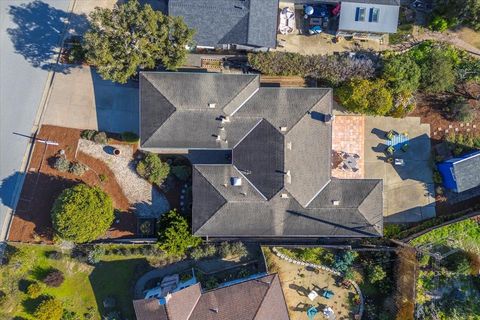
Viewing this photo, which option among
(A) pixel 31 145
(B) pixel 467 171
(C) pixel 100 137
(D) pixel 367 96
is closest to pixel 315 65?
(D) pixel 367 96

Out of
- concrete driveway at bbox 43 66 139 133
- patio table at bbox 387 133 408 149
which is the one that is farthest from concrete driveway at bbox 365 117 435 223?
concrete driveway at bbox 43 66 139 133

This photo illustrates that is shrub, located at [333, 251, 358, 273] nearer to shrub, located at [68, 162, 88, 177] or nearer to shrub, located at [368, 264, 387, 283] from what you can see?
shrub, located at [368, 264, 387, 283]

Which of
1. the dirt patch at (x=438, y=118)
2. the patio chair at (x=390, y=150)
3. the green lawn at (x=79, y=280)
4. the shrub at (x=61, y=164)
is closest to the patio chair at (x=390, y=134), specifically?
the patio chair at (x=390, y=150)

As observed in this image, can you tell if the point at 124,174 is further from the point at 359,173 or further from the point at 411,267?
the point at 411,267

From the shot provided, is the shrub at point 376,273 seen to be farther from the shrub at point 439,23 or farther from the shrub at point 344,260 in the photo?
the shrub at point 439,23

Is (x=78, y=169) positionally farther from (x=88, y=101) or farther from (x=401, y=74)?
(x=401, y=74)
